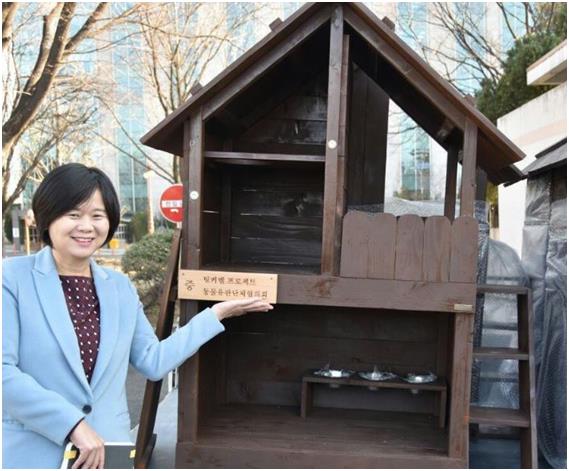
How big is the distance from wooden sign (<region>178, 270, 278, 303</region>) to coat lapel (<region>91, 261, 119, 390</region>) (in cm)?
99

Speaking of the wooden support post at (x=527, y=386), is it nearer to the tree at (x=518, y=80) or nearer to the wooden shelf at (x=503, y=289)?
the wooden shelf at (x=503, y=289)

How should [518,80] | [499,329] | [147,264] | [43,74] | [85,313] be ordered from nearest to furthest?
[85,313]
[499,329]
[43,74]
[147,264]
[518,80]

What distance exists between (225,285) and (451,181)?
2.05 metres

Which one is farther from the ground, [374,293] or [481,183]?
[481,183]

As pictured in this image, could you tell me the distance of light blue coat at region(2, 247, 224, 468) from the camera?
1783mm

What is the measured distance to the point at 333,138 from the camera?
3.04 meters

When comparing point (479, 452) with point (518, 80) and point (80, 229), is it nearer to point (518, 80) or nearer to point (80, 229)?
point (80, 229)

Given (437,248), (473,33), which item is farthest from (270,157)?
(473,33)

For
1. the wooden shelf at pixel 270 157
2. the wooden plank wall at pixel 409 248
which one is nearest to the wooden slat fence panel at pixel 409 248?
the wooden plank wall at pixel 409 248

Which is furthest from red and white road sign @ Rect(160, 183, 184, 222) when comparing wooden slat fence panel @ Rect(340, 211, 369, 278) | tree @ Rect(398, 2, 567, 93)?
tree @ Rect(398, 2, 567, 93)

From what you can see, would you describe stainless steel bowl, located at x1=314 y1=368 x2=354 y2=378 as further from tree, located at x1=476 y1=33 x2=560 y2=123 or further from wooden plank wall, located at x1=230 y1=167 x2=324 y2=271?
tree, located at x1=476 y1=33 x2=560 y2=123

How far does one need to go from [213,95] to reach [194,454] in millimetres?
2128

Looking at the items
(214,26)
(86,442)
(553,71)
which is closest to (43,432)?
(86,442)

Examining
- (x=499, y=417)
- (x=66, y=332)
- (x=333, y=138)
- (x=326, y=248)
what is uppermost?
(x=333, y=138)
